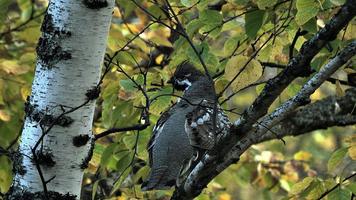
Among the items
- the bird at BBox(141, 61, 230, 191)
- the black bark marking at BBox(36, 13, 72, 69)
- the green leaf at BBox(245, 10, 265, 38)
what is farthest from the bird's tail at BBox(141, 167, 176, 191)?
the black bark marking at BBox(36, 13, 72, 69)

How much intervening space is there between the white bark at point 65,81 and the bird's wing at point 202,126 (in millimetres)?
1154

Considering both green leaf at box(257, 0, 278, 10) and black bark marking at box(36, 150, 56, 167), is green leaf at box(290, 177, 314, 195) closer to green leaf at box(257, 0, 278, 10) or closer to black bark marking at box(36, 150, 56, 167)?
green leaf at box(257, 0, 278, 10)

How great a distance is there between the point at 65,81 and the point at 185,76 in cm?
213

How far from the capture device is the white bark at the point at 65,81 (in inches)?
108

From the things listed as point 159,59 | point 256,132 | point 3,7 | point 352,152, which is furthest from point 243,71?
point 159,59

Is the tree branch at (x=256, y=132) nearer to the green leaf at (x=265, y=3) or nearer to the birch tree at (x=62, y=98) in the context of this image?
the birch tree at (x=62, y=98)

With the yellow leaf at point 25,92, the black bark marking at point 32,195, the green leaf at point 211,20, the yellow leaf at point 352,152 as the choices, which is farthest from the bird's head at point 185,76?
the black bark marking at point 32,195

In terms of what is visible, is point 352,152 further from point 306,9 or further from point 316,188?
point 306,9

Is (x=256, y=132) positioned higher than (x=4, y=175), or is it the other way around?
(x=4, y=175)

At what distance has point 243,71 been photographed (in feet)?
10.6

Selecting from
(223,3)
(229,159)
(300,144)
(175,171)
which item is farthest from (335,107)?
(300,144)

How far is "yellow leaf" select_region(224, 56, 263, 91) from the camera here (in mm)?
3207

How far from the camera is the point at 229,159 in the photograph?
2896mm

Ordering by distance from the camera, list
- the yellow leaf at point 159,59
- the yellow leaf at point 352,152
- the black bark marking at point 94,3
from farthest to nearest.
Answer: the yellow leaf at point 159,59, the yellow leaf at point 352,152, the black bark marking at point 94,3
